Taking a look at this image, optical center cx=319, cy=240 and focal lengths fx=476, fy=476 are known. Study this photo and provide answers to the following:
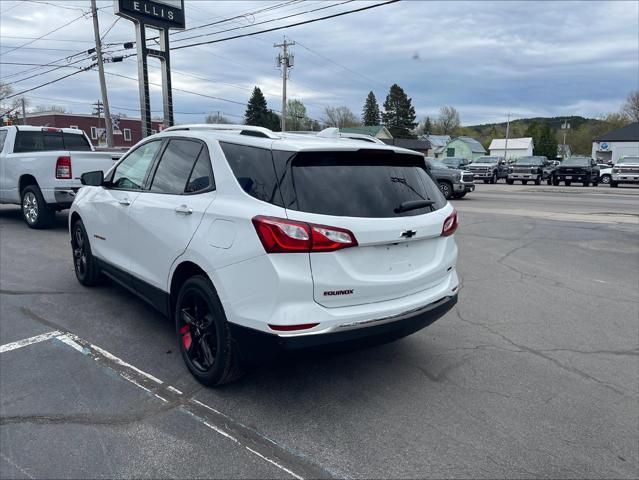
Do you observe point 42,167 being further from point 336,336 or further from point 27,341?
→ point 336,336

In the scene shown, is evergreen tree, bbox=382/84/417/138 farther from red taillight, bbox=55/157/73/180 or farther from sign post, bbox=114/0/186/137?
red taillight, bbox=55/157/73/180

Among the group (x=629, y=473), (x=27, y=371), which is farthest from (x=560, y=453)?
(x=27, y=371)

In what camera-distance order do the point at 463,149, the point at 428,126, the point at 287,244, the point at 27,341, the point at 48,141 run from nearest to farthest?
the point at 287,244
the point at 27,341
the point at 48,141
the point at 463,149
the point at 428,126

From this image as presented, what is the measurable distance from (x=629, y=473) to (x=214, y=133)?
Result: 3436mm

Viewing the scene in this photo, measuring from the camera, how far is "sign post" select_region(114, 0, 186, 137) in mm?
20188

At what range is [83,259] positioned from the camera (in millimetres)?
5758

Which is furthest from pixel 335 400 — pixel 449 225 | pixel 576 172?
pixel 576 172

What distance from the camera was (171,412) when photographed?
10.3 ft

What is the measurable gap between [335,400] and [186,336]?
1.22 metres

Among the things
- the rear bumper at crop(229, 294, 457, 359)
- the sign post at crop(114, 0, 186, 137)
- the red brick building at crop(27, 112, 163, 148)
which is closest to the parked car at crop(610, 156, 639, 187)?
the sign post at crop(114, 0, 186, 137)

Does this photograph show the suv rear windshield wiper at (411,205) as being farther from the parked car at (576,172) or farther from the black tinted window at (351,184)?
the parked car at (576,172)

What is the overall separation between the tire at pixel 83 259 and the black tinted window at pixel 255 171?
9.62 ft

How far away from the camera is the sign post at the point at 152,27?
2019 centimetres

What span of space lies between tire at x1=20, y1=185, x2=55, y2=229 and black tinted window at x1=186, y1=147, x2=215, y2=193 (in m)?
7.27
